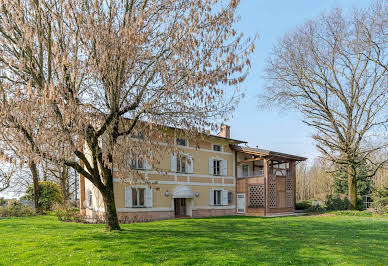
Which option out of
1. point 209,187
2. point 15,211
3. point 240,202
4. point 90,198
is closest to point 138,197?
point 90,198

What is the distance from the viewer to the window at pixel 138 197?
54.1 feet

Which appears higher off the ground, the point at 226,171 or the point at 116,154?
the point at 116,154

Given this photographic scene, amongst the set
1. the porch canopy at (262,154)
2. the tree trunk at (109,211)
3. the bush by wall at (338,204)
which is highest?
the porch canopy at (262,154)

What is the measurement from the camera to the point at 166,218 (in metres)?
17.5

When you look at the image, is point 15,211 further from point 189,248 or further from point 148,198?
point 189,248

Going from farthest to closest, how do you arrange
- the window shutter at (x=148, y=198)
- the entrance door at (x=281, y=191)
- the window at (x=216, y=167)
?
the entrance door at (x=281, y=191) < the window at (x=216, y=167) < the window shutter at (x=148, y=198)

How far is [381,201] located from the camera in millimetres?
20797

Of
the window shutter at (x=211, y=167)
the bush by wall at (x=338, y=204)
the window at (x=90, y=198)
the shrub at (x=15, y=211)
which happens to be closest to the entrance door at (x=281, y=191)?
the bush by wall at (x=338, y=204)

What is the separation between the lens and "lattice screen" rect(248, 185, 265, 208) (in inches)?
824

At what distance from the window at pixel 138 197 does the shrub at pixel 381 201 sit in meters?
17.2

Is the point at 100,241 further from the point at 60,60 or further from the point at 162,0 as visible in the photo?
the point at 162,0

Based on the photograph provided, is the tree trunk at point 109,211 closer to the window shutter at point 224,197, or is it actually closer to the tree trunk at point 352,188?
the window shutter at point 224,197

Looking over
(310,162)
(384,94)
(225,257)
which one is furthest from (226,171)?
(310,162)

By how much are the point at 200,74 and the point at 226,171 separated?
15510mm
